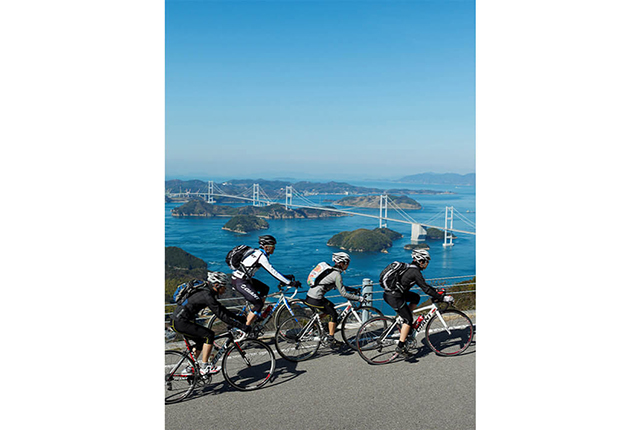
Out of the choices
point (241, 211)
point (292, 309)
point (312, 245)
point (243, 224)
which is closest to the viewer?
point (292, 309)

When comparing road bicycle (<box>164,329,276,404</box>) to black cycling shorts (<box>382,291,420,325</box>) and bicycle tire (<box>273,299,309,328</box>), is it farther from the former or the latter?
black cycling shorts (<box>382,291,420,325</box>)

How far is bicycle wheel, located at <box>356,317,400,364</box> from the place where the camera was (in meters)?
5.46

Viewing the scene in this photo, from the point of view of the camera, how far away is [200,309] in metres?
4.42

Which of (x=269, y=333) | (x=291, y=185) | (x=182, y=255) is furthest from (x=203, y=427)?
(x=291, y=185)

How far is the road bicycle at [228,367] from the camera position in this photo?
179 inches

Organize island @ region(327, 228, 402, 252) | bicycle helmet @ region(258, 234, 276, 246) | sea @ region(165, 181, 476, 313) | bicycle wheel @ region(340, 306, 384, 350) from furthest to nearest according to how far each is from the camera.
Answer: island @ region(327, 228, 402, 252) → sea @ region(165, 181, 476, 313) → bicycle wheel @ region(340, 306, 384, 350) → bicycle helmet @ region(258, 234, 276, 246)

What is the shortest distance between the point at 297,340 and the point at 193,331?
1.42m

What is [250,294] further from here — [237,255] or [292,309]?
[292,309]

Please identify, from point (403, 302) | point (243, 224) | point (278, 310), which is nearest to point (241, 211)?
point (243, 224)

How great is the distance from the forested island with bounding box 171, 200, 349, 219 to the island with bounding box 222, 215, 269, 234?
485cm

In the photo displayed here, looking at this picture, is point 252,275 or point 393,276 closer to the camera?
point 393,276

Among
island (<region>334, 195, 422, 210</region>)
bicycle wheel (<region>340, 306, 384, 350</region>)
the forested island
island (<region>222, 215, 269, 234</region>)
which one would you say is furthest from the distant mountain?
bicycle wheel (<region>340, 306, 384, 350</region>)

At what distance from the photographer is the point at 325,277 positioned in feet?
17.7

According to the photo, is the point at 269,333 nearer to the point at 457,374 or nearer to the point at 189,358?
the point at 189,358
